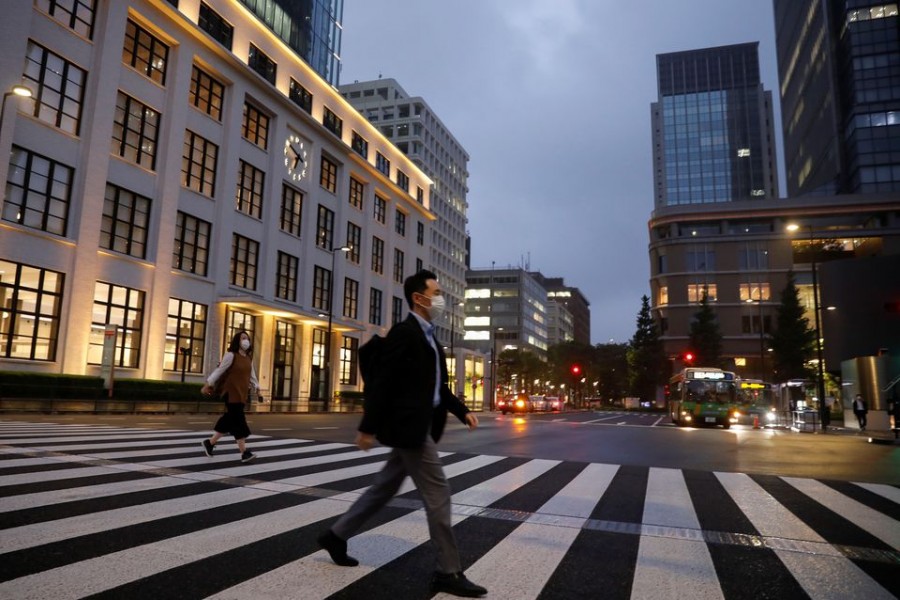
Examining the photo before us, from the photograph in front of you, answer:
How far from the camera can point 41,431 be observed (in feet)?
35.8

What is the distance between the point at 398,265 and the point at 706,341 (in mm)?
39356

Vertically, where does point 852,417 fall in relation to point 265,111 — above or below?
below

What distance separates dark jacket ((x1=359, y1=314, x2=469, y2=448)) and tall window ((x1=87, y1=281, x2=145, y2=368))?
1103 inches

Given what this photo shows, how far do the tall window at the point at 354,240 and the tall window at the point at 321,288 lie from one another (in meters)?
4.02

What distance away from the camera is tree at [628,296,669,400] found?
74.3m

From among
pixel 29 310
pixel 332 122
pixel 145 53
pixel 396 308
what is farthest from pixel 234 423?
pixel 396 308

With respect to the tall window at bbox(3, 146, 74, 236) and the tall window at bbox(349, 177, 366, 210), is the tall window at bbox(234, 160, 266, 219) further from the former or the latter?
the tall window at bbox(349, 177, 366, 210)


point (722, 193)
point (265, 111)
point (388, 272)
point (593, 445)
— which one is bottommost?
point (593, 445)

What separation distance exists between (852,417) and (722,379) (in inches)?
300

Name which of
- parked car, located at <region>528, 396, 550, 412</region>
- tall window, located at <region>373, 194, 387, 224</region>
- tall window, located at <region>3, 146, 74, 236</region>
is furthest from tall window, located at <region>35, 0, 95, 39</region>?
parked car, located at <region>528, 396, 550, 412</region>

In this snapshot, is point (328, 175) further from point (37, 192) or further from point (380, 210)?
point (37, 192)

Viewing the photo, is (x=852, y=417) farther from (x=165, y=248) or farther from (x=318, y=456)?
(x=165, y=248)

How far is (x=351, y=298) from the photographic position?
4959cm

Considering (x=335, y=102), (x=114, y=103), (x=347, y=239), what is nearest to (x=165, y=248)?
(x=114, y=103)
